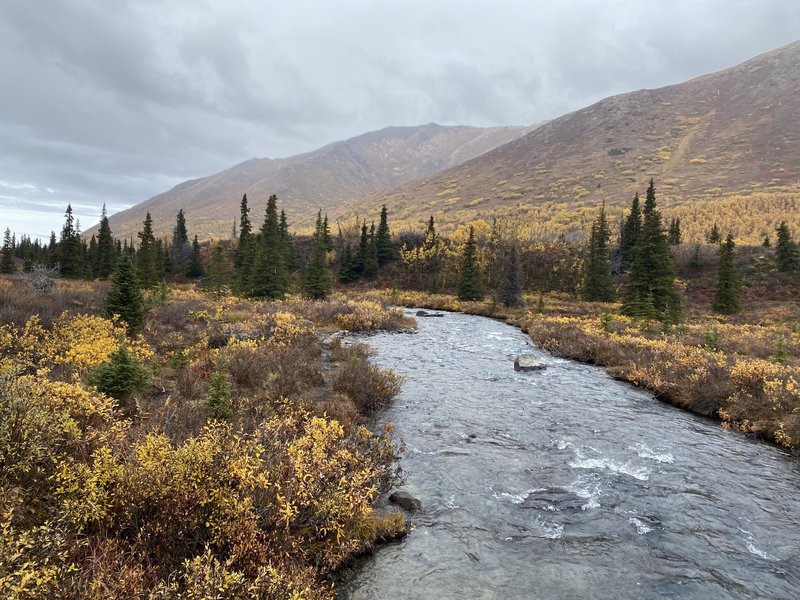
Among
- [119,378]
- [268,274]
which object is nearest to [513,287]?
[268,274]

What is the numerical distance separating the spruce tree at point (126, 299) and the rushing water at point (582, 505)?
12.1 metres

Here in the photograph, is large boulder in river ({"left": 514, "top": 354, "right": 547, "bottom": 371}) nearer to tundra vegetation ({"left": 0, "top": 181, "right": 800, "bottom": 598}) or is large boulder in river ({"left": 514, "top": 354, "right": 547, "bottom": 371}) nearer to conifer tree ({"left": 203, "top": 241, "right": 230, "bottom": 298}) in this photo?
tundra vegetation ({"left": 0, "top": 181, "right": 800, "bottom": 598})

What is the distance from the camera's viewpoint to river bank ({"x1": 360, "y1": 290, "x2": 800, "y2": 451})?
14.0 metres

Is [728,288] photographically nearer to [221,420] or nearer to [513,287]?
[513,287]

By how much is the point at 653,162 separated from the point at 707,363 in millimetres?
155673

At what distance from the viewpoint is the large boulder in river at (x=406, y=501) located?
864 cm

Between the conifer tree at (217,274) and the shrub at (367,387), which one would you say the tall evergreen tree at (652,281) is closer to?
the shrub at (367,387)

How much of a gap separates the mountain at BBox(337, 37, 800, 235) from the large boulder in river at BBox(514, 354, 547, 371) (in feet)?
244

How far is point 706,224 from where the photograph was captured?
77062 millimetres

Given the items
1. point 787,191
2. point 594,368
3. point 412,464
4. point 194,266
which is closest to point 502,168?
point 787,191

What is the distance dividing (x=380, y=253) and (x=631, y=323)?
53.4 meters

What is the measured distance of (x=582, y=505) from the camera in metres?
9.03

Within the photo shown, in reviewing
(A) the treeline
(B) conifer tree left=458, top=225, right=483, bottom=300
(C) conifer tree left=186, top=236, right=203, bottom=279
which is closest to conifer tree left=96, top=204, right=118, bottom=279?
(A) the treeline

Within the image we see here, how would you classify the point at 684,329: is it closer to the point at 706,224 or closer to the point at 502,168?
the point at 706,224
